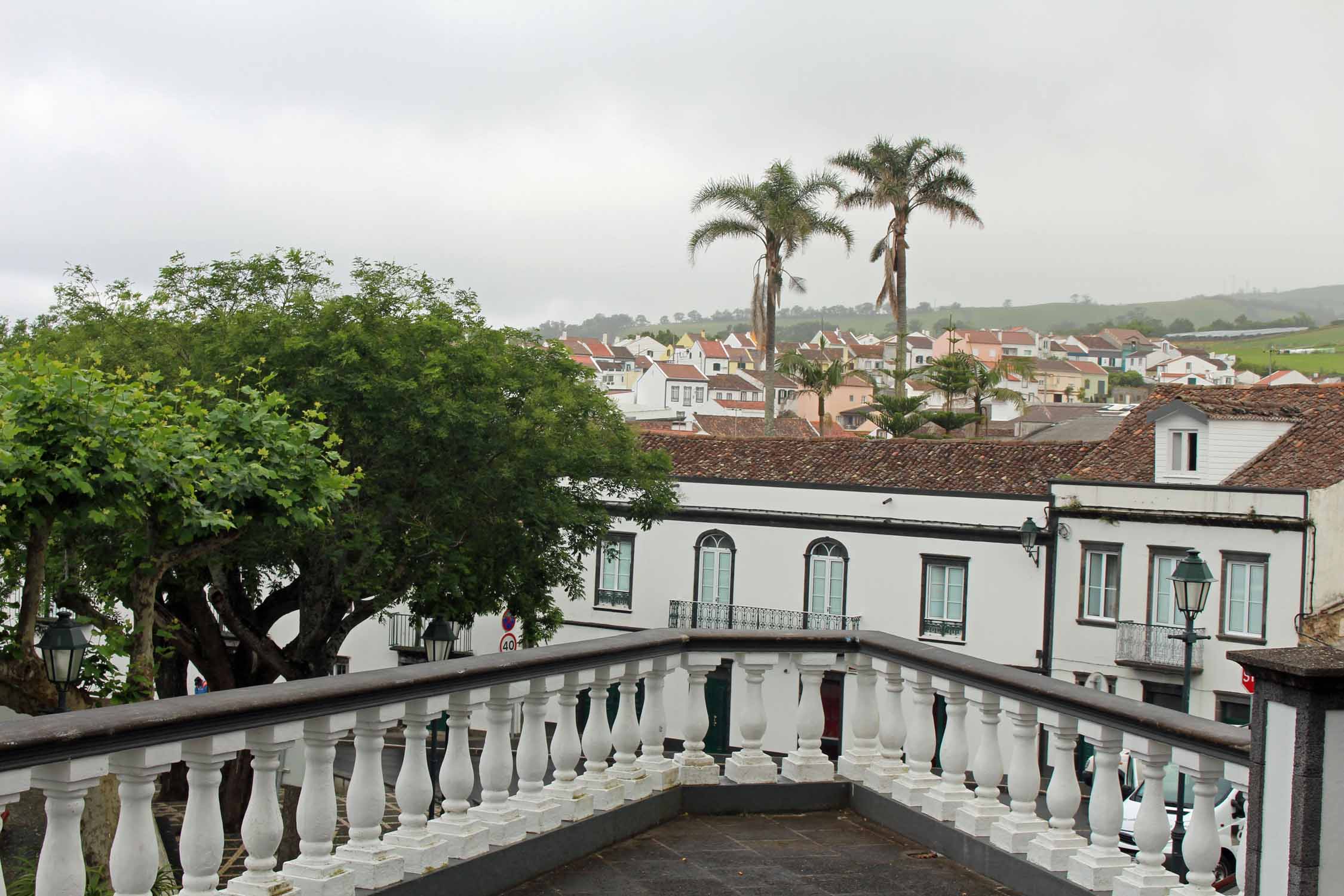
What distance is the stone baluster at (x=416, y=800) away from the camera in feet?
14.3

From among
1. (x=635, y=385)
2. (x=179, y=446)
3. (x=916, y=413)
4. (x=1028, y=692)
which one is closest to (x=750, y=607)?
(x=916, y=413)

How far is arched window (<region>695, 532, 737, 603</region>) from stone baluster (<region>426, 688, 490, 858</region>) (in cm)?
2842

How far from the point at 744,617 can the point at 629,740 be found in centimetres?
2705

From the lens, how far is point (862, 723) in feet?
20.4

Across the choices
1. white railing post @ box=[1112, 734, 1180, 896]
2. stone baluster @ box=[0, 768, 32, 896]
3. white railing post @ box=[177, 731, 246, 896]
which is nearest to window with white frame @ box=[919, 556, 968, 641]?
white railing post @ box=[1112, 734, 1180, 896]

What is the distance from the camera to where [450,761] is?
14.9 ft

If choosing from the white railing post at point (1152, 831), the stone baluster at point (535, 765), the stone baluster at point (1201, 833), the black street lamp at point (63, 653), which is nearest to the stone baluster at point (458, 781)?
the stone baluster at point (535, 765)

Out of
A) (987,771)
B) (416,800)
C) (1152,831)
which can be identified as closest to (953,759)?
(987,771)

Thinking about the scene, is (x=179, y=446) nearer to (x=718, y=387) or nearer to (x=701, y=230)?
(x=701, y=230)

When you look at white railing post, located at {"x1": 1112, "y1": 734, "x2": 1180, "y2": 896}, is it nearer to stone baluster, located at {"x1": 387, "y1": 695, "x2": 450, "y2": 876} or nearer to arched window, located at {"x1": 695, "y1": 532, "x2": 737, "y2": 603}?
stone baluster, located at {"x1": 387, "y1": 695, "x2": 450, "y2": 876}

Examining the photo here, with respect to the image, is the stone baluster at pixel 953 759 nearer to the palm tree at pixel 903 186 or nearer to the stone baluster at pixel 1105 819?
the stone baluster at pixel 1105 819

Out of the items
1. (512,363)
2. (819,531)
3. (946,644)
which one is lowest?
(946,644)

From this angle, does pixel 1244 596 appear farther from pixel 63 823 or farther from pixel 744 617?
pixel 63 823

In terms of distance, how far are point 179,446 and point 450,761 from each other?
315 inches
